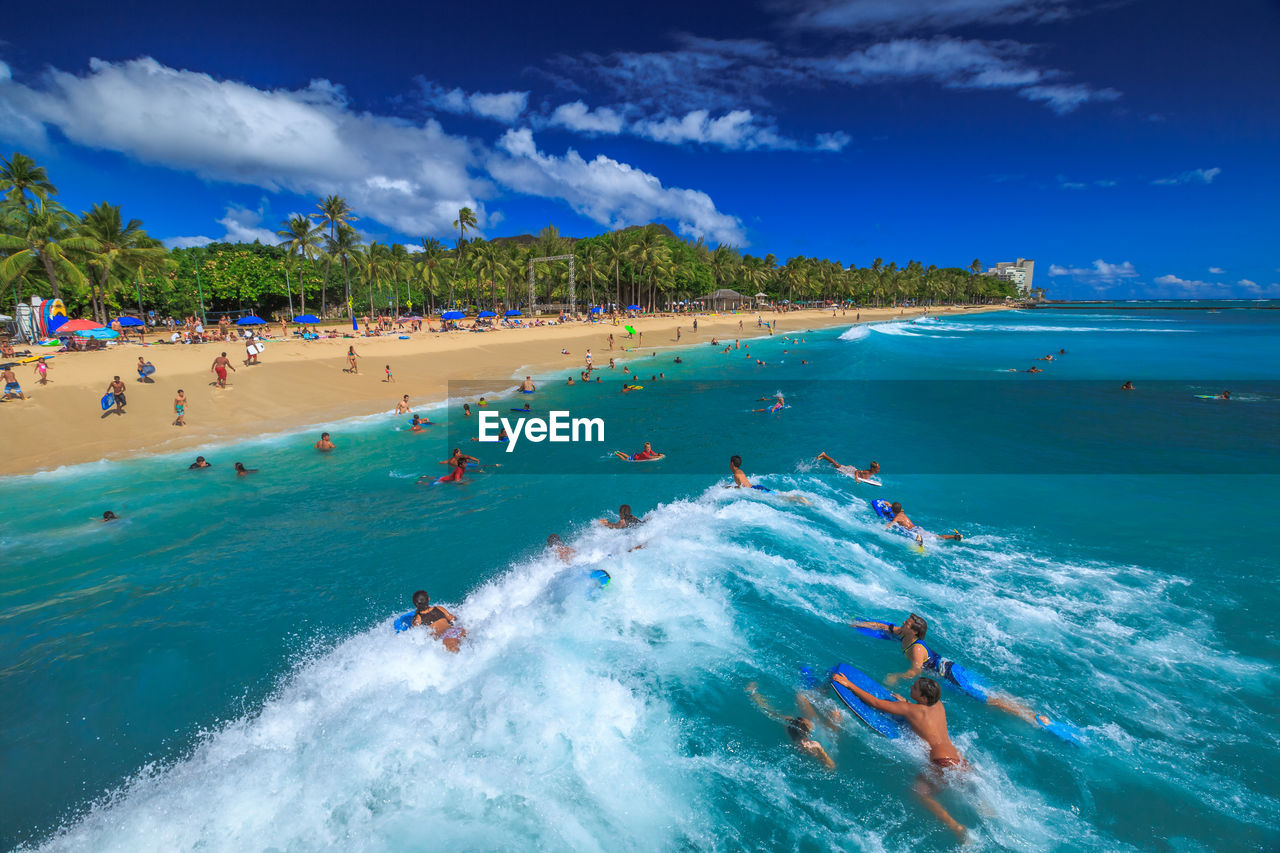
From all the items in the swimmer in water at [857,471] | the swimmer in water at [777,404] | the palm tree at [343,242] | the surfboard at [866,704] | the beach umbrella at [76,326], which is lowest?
the surfboard at [866,704]

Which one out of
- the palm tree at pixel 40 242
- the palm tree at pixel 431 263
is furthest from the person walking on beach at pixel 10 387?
the palm tree at pixel 431 263

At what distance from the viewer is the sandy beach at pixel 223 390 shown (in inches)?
747

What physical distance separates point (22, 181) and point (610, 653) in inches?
1767

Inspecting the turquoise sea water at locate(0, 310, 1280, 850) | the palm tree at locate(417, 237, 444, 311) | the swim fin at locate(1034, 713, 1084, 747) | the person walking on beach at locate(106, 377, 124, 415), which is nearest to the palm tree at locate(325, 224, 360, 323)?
the palm tree at locate(417, 237, 444, 311)

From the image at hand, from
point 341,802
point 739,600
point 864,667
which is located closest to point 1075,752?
point 864,667

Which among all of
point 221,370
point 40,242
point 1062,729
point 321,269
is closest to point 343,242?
point 321,269

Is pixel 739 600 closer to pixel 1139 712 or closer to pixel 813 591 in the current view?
pixel 813 591

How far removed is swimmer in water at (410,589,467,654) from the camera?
8617 mm

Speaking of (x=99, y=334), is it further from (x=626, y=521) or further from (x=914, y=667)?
(x=914, y=667)

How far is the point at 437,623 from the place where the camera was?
345 inches

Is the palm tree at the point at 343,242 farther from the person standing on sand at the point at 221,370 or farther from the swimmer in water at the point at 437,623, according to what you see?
the swimmer in water at the point at 437,623

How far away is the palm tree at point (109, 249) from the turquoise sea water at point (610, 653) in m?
28.0

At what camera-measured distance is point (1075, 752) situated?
6.69m

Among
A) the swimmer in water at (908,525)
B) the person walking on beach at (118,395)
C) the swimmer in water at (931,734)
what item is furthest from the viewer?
the person walking on beach at (118,395)
